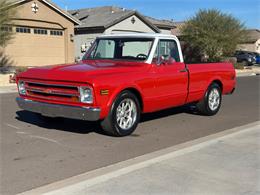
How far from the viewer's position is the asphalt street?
5695mm

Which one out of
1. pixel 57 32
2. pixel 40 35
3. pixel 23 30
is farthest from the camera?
pixel 57 32

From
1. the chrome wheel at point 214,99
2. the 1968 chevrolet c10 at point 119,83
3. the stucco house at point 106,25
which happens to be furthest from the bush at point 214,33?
the 1968 chevrolet c10 at point 119,83

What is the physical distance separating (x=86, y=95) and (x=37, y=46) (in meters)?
23.0

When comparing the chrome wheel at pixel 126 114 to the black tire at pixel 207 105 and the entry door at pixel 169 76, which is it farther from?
the black tire at pixel 207 105

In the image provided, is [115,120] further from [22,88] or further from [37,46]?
[37,46]

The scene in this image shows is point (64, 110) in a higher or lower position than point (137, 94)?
lower

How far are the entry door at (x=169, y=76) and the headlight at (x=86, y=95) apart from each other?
5.63 ft

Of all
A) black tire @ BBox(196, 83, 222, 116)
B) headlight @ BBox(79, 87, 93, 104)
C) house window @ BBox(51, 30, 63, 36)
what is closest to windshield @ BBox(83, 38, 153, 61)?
headlight @ BBox(79, 87, 93, 104)

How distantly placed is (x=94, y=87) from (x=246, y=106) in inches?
254

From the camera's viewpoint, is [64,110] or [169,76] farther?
[169,76]

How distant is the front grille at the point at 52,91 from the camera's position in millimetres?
7531

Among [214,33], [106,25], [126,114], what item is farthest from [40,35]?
[126,114]

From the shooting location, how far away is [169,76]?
892cm

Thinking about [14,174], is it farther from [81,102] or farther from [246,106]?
[246,106]
